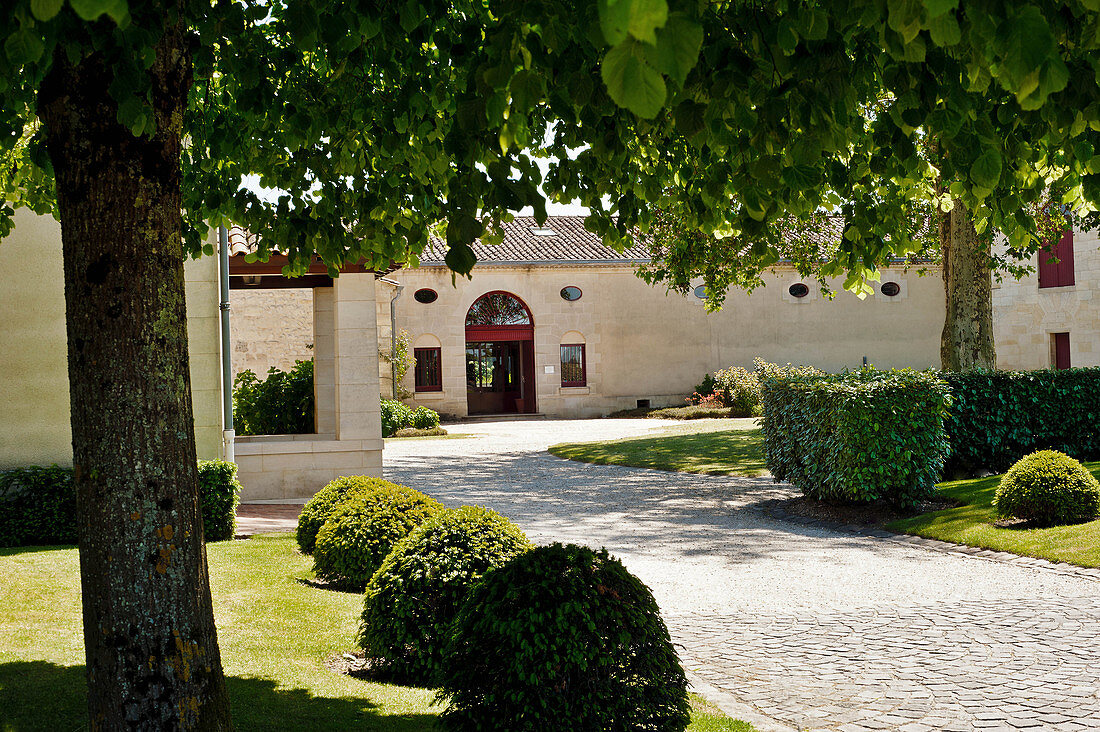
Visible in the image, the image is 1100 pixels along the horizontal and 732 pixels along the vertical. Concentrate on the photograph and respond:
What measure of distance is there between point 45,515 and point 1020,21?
404 inches

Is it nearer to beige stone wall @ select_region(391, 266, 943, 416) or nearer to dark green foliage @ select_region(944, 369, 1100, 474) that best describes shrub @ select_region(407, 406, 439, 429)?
beige stone wall @ select_region(391, 266, 943, 416)

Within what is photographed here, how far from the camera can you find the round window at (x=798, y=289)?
116 feet

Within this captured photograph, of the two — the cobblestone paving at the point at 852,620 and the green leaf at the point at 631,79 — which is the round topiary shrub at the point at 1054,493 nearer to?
the cobblestone paving at the point at 852,620

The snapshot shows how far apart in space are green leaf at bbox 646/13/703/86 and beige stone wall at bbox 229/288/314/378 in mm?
27189

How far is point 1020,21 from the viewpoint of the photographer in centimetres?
189

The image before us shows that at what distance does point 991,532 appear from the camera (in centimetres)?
930

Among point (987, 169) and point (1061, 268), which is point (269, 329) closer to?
point (1061, 268)

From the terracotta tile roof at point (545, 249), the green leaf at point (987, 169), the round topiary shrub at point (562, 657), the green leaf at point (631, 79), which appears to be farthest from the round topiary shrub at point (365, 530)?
the terracotta tile roof at point (545, 249)

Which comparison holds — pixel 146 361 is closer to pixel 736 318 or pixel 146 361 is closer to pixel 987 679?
pixel 987 679

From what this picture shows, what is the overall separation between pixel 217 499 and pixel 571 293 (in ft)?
82.9

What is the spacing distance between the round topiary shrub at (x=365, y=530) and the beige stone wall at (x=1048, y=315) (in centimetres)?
2331

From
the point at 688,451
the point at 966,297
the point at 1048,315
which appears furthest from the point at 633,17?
the point at 1048,315

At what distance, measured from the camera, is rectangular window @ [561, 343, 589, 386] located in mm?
34594

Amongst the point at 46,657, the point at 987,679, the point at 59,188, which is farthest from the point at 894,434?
the point at 59,188
